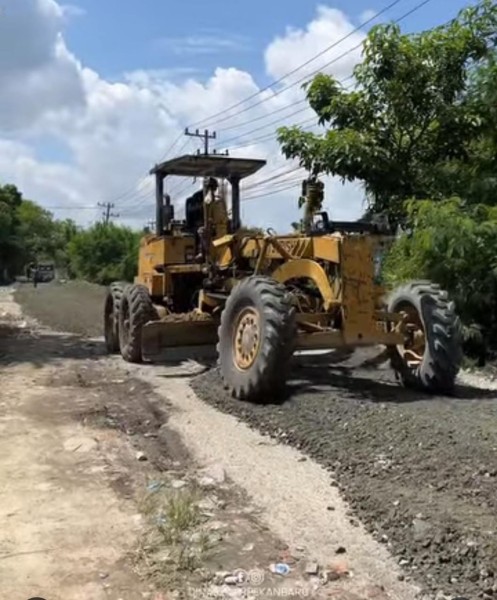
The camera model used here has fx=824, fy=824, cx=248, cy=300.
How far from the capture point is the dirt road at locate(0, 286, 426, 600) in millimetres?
4496

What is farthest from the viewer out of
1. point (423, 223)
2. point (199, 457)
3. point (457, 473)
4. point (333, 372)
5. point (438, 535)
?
point (423, 223)

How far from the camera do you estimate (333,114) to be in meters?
15.2

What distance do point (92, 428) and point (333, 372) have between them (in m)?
3.71

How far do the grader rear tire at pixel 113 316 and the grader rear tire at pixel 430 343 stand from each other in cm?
599

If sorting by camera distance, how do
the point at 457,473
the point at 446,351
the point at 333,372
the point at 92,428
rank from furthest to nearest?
1. the point at 333,372
2. the point at 446,351
3. the point at 92,428
4. the point at 457,473

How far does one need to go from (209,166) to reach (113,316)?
328cm

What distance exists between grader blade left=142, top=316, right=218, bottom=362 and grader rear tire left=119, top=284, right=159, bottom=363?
1.78 ft

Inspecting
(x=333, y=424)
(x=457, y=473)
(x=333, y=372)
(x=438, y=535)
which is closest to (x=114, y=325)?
(x=333, y=372)

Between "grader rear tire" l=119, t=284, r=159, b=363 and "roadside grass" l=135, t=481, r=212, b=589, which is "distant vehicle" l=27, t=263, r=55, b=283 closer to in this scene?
"grader rear tire" l=119, t=284, r=159, b=363

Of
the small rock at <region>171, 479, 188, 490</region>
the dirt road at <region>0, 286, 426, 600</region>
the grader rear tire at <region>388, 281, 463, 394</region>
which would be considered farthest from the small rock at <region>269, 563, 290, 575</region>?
the grader rear tire at <region>388, 281, 463, 394</region>

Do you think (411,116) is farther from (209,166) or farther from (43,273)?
(43,273)

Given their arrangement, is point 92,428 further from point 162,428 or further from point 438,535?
point 438,535

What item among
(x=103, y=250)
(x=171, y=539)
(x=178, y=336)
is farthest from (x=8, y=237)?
(x=171, y=539)

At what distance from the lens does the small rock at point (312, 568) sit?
4.65 metres
